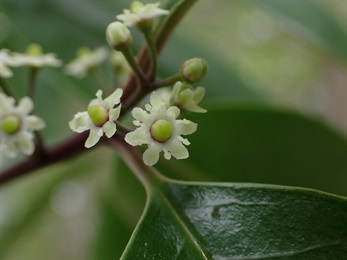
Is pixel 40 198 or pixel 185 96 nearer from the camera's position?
pixel 185 96

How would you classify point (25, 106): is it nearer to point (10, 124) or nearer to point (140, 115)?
point (10, 124)

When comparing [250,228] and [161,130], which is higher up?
[161,130]

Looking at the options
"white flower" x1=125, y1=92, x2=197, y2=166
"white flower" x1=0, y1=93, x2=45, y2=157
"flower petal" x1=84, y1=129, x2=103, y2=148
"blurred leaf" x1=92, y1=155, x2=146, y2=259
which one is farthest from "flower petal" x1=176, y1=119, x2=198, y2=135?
"blurred leaf" x1=92, y1=155, x2=146, y2=259

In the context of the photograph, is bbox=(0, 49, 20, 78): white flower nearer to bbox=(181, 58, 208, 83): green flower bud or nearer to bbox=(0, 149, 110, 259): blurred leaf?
bbox=(181, 58, 208, 83): green flower bud

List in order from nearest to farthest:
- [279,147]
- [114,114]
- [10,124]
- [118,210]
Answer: [114,114], [10,124], [279,147], [118,210]

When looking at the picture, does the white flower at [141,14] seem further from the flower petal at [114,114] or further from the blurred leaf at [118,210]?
the blurred leaf at [118,210]

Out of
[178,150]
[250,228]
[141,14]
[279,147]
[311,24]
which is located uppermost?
[141,14]

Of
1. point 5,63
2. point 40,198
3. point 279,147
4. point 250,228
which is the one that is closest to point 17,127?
point 5,63
